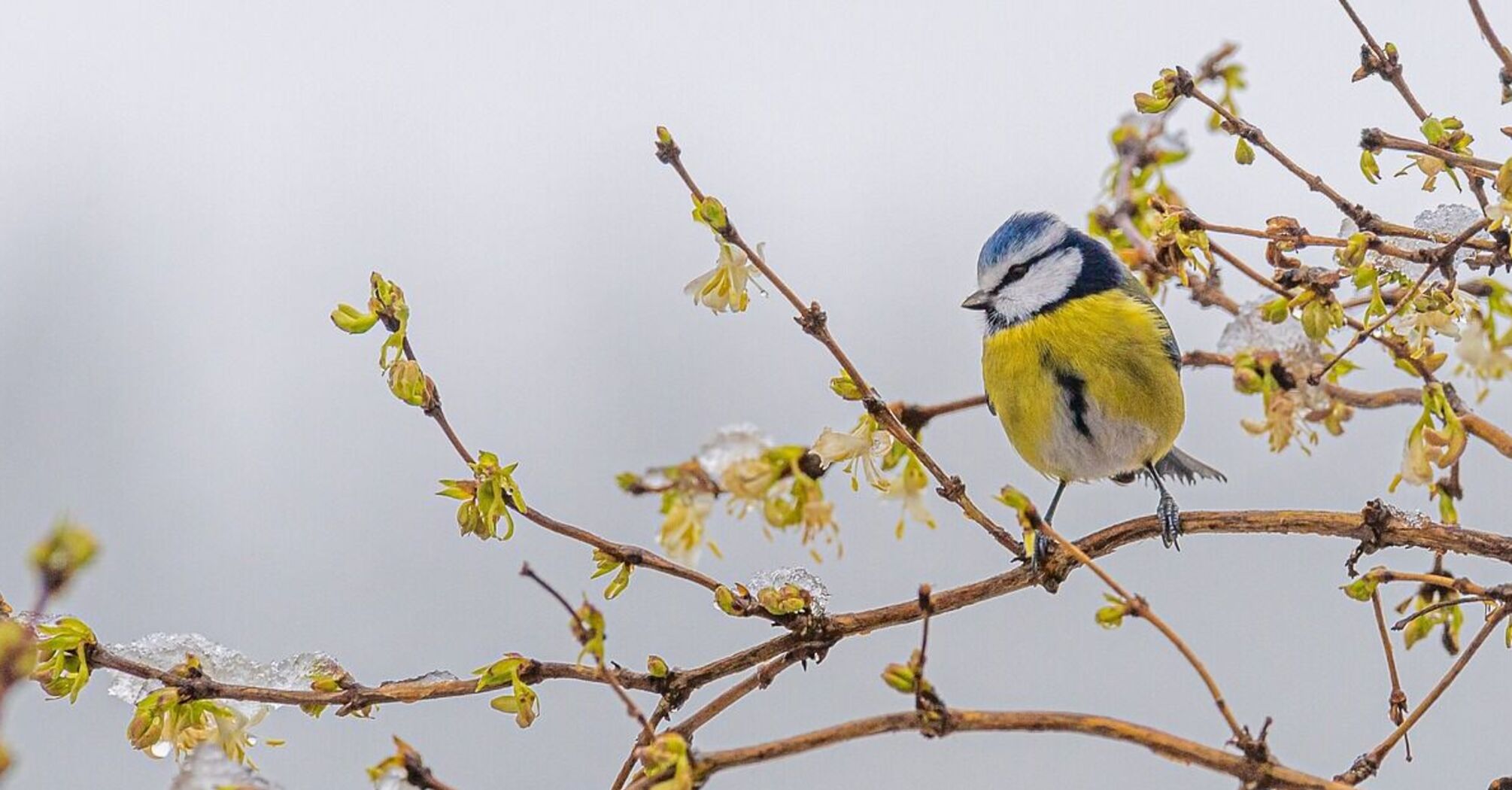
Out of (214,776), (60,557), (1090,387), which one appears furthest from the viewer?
(1090,387)

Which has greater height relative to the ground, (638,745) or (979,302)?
(979,302)

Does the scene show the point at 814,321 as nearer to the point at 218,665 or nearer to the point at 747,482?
the point at 747,482

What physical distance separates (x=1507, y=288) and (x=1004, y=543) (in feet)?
0.69

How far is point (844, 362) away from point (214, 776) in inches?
9.4

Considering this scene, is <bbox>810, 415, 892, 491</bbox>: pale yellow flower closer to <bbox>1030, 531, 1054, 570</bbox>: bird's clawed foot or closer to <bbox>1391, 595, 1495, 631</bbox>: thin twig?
<bbox>1030, 531, 1054, 570</bbox>: bird's clawed foot

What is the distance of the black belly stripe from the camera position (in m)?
0.79

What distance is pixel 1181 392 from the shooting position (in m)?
0.81

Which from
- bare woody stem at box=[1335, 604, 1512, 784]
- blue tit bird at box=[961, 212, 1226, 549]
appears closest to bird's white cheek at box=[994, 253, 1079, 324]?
blue tit bird at box=[961, 212, 1226, 549]

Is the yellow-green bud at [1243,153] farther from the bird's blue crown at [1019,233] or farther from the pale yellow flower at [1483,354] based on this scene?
the bird's blue crown at [1019,233]

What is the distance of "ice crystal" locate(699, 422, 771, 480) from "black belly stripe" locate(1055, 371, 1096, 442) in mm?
394

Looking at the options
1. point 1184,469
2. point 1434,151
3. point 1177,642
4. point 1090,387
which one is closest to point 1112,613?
point 1177,642

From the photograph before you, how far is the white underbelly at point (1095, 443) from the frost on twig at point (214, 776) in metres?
0.53

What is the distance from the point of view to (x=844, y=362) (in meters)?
0.48

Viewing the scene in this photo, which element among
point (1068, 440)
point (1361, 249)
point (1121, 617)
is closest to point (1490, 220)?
point (1361, 249)
